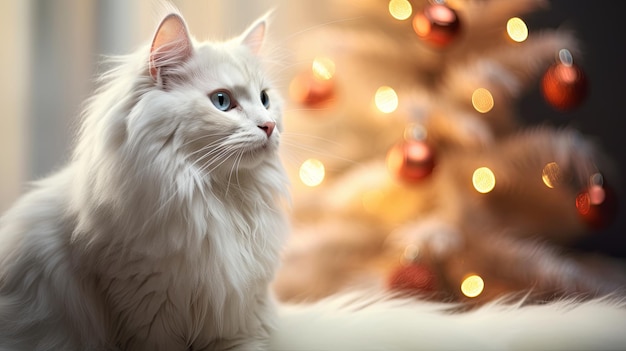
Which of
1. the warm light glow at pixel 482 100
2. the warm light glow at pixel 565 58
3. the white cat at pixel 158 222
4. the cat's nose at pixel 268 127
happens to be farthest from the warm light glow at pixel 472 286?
the cat's nose at pixel 268 127

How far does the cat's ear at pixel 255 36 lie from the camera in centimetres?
102

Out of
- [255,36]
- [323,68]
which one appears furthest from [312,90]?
[255,36]

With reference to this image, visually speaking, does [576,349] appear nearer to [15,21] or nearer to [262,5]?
[262,5]

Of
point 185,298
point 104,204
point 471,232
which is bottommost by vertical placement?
point 185,298

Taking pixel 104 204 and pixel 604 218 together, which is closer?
pixel 104 204

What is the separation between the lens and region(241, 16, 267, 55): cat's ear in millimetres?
1017

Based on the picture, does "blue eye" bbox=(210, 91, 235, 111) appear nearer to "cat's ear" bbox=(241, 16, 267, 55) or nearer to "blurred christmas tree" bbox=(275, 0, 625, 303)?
"cat's ear" bbox=(241, 16, 267, 55)

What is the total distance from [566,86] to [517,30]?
0.73ft

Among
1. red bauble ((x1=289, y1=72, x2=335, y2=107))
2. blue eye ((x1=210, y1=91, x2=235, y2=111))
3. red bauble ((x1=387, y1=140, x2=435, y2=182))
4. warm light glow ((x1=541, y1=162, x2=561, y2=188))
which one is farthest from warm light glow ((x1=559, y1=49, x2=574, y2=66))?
blue eye ((x1=210, y1=91, x2=235, y2=111))

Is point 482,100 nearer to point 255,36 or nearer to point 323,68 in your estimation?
point 323,68

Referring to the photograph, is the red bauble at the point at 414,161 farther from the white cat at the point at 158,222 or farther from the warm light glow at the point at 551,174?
the white cat at the point at 158,222

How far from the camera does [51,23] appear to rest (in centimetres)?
144

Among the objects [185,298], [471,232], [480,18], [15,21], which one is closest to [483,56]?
[480,18]

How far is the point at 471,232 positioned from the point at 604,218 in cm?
32
